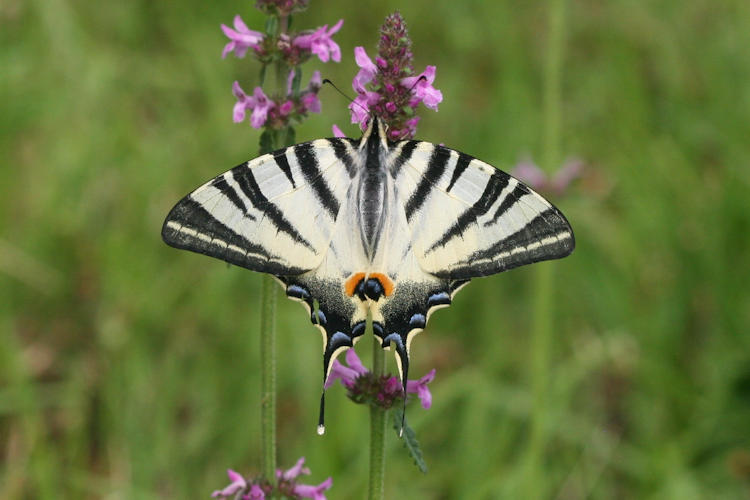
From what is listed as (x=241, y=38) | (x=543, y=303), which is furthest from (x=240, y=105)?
(x=543, y=303)

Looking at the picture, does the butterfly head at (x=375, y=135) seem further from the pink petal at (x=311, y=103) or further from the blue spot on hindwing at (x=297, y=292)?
the blue spot on hindwing at (x=297, y=292)

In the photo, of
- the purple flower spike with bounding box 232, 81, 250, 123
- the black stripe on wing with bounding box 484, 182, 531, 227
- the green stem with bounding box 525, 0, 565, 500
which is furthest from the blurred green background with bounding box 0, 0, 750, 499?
the purple flower spike with bounding box 232, 81, 250, 123

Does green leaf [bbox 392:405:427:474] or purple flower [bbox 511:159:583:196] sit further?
purple flower [bbox 511:159:583:196]

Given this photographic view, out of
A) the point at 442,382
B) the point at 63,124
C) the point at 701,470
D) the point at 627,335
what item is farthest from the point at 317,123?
the point at 701,470

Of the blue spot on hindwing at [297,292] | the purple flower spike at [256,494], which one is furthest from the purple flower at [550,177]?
the purple flower spike at [256,494]

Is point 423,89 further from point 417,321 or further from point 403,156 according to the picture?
point 417,321

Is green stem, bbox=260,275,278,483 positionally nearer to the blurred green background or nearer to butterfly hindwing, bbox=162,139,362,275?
butterfly hindwing, bbox=162,139,362,275
